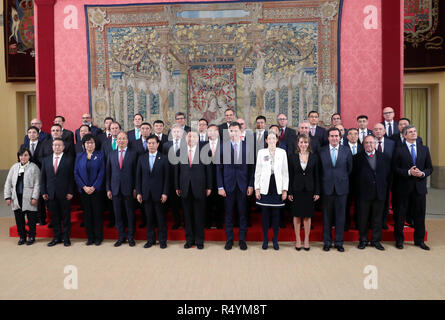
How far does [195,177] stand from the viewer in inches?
186

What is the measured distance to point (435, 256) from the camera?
14.4ft

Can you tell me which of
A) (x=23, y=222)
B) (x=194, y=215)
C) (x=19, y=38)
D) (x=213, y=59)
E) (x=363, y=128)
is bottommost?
(x=23, y=222)

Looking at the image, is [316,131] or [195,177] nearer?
[195,177]

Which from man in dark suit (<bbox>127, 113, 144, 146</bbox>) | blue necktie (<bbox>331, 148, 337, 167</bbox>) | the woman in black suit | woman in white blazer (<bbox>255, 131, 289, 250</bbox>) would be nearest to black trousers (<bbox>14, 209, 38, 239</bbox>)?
man in dark suit (<bbox>127, 113, 144, 146</bbox>)

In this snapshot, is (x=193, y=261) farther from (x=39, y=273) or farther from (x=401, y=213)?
(x=401, y=213)

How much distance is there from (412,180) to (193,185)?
9.25 ft

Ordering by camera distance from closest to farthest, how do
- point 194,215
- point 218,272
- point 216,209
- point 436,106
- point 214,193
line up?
point 218,272 < point 194,215 < point 214,193 < point 216,209 < point 436,106

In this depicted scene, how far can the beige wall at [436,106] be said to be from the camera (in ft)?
31.7

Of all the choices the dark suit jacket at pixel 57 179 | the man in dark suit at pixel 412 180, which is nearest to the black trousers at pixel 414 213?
the man in dark suit at pixel 412 180

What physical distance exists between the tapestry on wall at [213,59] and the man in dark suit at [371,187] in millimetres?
2074

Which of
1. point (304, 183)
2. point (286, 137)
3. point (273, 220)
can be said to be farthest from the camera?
point (286, 137)

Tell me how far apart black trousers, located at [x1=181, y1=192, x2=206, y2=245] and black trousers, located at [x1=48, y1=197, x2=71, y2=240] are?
1619 mm

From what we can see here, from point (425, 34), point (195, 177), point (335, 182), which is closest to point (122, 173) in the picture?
point (195, 177)

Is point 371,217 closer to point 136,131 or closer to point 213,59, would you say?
point 136,131
